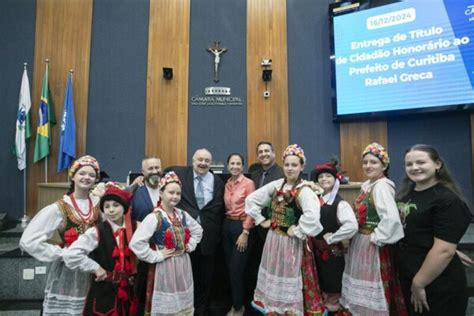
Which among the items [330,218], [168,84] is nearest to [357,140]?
[330,218]

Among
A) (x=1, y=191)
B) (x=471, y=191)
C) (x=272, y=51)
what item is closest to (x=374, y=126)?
(x=471, y=191)

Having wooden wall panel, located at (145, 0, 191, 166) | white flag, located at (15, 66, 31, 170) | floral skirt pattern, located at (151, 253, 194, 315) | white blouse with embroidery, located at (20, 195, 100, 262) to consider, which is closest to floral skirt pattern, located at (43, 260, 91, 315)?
white blouse with embroidery, located at (20, 195, 100, 262)

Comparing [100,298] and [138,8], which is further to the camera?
[138,8]

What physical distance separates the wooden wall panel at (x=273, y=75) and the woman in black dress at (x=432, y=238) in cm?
310

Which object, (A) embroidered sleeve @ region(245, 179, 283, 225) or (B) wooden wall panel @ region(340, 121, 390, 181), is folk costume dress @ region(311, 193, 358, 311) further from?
(B) wooden wall panel @ region(340, 121, 390, 181)

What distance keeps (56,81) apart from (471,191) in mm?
6784

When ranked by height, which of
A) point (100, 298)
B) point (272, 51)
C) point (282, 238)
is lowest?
point (100, 298)

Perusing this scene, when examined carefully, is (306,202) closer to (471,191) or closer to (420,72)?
(420,72)

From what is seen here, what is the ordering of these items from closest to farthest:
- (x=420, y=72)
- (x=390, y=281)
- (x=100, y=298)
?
1. (x=100, y=298)
2. (x=390, y=281)
3. (x=420, y=72)

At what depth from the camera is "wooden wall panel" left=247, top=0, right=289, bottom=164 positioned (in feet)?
15.1

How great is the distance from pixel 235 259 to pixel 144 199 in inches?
36.2

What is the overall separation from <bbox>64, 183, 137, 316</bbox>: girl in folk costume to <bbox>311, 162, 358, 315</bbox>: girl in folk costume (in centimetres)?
135

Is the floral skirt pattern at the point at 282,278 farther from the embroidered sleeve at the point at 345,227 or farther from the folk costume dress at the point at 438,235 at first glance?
the folk costume dress at the point at 438,235

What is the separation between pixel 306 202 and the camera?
6.10 ft
